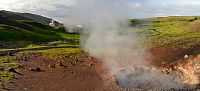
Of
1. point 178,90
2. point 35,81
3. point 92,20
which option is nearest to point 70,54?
point 92,20

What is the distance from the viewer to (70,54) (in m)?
74.6

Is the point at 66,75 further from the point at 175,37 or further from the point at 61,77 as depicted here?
the point at 175,37

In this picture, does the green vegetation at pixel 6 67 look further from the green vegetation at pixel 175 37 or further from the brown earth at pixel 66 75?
the green vegetation at pixel 175 37

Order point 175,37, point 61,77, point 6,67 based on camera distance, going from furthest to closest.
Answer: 1. point 175,37
2. point 6,67
3. point 61,77

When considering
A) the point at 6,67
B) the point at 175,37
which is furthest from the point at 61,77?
the point at 175,37

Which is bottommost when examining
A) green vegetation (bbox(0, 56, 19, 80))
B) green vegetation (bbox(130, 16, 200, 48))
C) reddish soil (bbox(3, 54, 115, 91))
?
reddish soil (bbox(3, 54, 115, 91))

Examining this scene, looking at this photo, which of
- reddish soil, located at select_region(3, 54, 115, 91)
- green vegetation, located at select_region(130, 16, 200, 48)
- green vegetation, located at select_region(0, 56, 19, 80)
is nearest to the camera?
reddish soil, located at select_region(3, 54, 115, 91)

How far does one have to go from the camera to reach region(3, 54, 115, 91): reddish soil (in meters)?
40.1

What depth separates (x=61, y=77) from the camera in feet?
157

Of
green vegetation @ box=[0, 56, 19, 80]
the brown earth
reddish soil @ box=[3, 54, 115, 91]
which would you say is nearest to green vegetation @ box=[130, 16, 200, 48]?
the brown earth

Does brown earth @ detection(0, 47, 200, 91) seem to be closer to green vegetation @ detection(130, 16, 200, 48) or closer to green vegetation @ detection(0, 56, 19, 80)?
green vegetation @ detection(0, 56, 19, 80)

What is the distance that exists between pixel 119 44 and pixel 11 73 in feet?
88.1

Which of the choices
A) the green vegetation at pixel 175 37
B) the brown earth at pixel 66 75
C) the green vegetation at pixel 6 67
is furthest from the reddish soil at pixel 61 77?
the green vegetation at pixel 175 37

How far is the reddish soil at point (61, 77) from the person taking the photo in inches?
1578
